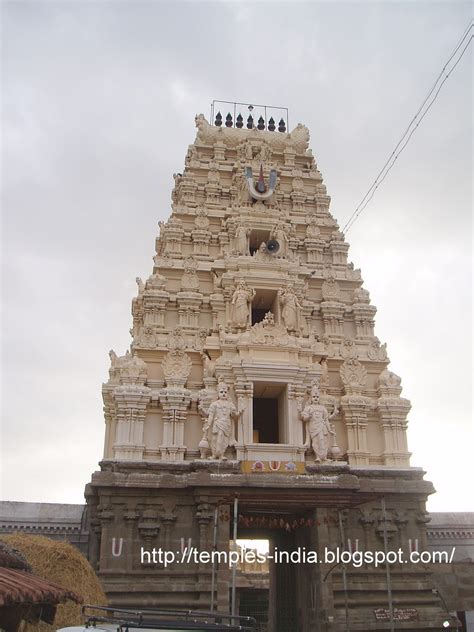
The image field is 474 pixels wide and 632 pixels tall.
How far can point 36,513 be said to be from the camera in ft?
68.7

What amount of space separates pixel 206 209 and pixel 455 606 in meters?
17.2

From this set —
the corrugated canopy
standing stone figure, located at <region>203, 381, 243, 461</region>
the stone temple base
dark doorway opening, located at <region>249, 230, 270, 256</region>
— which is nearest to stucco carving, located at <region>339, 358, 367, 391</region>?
the stone temple base

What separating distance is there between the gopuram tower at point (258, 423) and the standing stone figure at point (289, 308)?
0.06m

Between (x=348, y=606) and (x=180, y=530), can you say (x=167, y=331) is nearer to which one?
(x=180, y=530)

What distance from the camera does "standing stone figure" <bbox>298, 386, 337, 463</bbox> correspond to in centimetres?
2048

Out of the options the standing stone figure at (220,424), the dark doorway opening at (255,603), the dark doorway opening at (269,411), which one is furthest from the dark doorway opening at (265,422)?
the dark doorway opening at (255,603)

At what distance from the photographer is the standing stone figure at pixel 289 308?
75.6 feet

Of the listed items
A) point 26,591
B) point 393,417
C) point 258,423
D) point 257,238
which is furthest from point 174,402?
point 26,591

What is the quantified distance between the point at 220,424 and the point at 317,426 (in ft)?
10.6

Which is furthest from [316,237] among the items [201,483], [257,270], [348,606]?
[348,606]

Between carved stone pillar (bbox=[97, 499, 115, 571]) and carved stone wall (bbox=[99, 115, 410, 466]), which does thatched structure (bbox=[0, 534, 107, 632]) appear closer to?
carved stone pillar (bbox=[97, 499, 115, 571])

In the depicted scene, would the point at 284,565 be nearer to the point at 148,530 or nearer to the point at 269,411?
the point at 269,411

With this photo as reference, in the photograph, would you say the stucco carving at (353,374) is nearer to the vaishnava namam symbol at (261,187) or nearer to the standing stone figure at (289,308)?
the standing stone figure at (289,308)

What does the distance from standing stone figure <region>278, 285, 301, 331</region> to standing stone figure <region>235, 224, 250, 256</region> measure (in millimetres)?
2323
